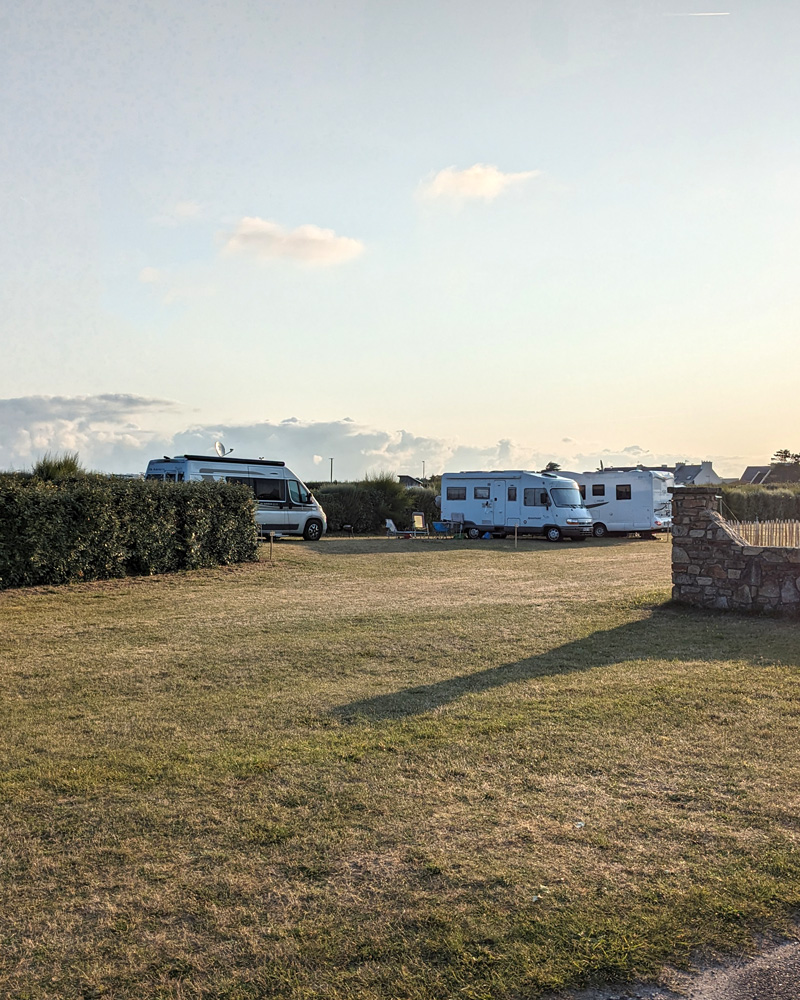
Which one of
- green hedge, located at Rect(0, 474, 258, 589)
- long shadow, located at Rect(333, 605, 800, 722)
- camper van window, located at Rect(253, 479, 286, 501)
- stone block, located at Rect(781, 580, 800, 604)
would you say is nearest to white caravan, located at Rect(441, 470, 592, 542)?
camper van window, located at Rect(253, 479, 286, 501)

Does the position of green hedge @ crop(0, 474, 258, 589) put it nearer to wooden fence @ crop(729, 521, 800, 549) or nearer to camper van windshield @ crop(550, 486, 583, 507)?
wooden fence @ crop(729, 521, 800, 549)

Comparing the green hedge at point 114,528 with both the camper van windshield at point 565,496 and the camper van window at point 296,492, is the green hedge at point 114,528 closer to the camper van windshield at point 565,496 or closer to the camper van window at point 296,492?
the camper van window at point 296,492

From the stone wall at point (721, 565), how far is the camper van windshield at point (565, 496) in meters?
13.9

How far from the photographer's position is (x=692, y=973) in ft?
9.41

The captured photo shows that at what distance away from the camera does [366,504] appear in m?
30.0

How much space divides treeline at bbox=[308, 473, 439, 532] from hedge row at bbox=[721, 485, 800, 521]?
1248 cm

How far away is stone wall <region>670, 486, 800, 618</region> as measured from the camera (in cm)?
1062

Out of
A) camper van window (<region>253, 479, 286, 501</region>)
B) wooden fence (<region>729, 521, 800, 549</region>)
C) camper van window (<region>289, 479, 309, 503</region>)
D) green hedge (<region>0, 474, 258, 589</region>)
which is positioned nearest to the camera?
wooden fence (<region>729, 521, 800, 549</region>)

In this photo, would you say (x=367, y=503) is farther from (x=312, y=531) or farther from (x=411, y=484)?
(x=411, y=484)

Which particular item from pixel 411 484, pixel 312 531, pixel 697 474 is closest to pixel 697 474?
pixel 697 474

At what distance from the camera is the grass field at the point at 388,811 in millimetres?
2990

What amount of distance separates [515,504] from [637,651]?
1742cm

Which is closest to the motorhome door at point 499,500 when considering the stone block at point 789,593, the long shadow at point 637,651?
the long shadow at point 637,651

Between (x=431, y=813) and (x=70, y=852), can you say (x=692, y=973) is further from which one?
(x=70, y=852)
